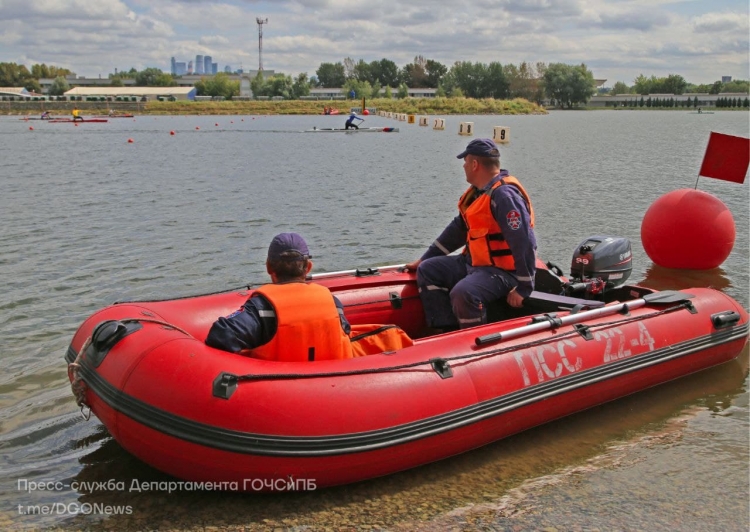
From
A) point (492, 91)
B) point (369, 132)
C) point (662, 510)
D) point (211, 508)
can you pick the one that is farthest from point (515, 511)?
point (492, 91)

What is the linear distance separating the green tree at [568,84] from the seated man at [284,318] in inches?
4430

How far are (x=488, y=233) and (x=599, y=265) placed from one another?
4.37ft

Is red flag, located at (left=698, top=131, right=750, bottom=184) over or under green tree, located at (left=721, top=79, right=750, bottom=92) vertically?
over

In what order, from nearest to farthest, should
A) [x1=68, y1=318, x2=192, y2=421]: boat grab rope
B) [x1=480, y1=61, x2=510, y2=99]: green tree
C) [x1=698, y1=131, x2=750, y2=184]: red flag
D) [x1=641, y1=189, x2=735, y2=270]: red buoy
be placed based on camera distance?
[x1=68, y1=318, x2=192, y2=421]: boat grab rope → [x1=698, y1=131, x2=750, y2=184]: red flag → [x1=641, y1=189, x2=735, y2=270]: red buoy → [x1=480, y1=61, x2=510, y2=99]: green tree

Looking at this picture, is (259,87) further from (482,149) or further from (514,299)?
(514,299)

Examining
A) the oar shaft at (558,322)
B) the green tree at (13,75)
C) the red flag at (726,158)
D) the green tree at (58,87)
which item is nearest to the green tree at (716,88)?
the green tree at (58,87)

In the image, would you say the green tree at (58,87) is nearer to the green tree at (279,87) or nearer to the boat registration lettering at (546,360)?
the green tree at (279,87)

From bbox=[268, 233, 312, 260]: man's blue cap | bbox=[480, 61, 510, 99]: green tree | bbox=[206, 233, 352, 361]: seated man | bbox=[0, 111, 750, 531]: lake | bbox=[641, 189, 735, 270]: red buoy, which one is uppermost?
bbox=[268, 233, 312, 260]: man's blue cap

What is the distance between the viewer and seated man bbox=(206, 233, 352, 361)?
3.89 metres

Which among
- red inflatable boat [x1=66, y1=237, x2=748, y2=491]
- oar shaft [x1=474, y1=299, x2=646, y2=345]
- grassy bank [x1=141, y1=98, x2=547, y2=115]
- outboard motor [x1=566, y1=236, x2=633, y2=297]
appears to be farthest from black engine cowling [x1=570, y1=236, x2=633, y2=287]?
grassy bank [x1=141, y1=98, x2=547, y2=115]

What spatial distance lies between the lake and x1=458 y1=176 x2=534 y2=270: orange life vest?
1.18 metres

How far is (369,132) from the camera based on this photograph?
4053 centimetres

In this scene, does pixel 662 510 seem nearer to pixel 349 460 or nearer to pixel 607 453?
pixel 607 453

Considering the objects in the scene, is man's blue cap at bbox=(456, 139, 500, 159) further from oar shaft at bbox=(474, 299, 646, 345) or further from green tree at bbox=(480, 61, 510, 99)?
green tree at bbox=(480, 61, 510, 99)
